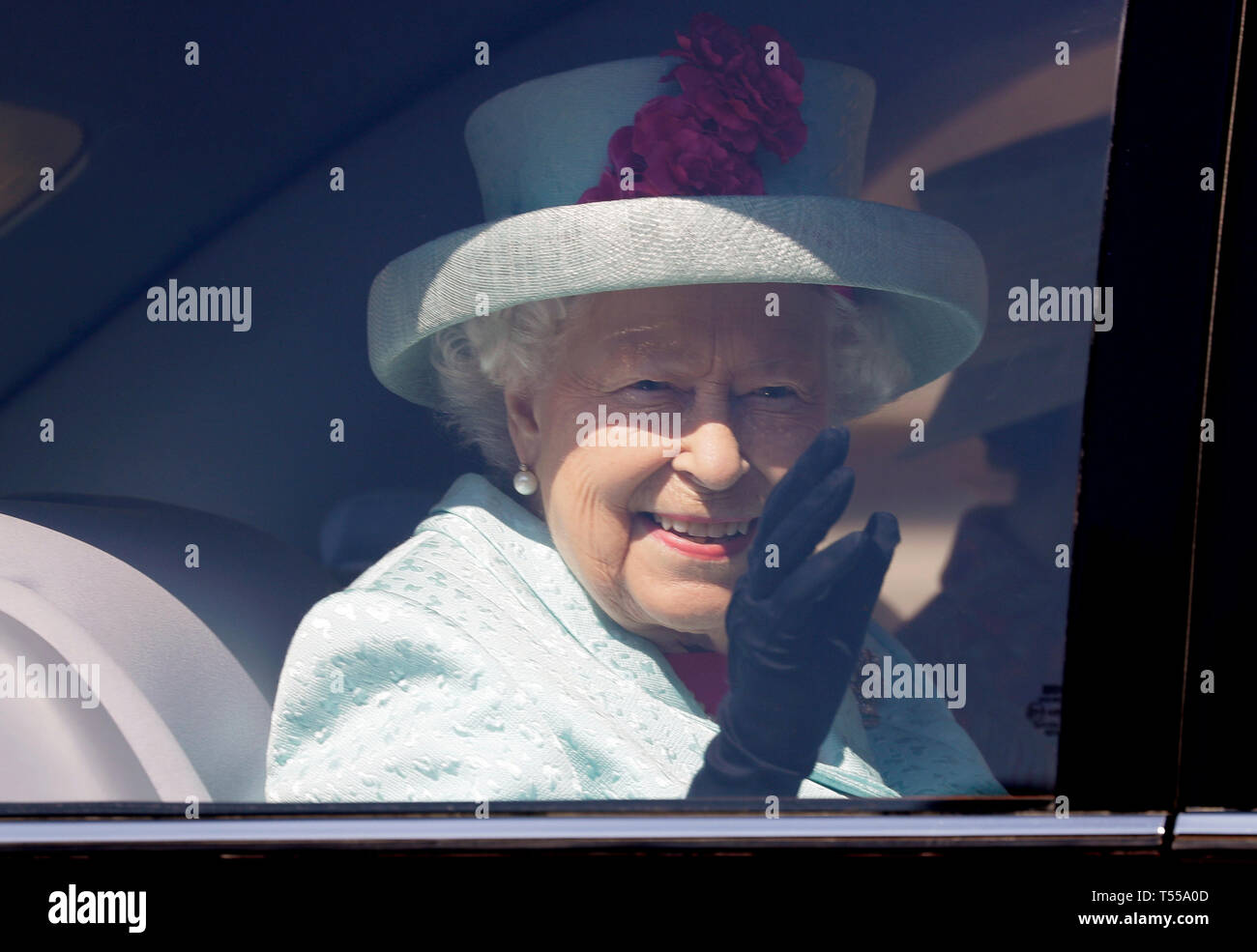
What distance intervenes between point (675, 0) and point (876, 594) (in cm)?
99

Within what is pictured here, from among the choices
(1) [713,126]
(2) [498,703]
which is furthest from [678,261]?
(2) [498,703]

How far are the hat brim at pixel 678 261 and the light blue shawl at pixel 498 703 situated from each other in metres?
0.29

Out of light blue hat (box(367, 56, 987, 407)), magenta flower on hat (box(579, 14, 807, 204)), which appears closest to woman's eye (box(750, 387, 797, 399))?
light blue hat (box(367, 56, 987, 407))

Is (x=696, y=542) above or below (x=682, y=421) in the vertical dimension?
below

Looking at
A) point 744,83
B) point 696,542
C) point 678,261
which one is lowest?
point 696,542

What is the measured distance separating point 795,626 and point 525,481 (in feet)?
1.63

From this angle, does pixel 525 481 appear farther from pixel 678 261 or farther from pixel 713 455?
pixel 678 261

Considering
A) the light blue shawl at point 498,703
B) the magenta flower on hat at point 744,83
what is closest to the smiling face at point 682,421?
the light blue shawl at point 498,703

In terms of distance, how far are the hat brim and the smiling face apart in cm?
4

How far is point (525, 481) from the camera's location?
5.97 feet

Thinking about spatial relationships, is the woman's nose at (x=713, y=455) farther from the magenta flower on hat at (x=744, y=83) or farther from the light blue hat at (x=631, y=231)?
the magenta flower on hat at (x=744, y=83)

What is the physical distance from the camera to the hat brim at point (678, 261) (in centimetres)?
175

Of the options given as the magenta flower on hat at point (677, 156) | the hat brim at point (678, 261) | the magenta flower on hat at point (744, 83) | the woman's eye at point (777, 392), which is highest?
the magenta flower on hat at point (744, 83)

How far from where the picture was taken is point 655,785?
6.02ft
